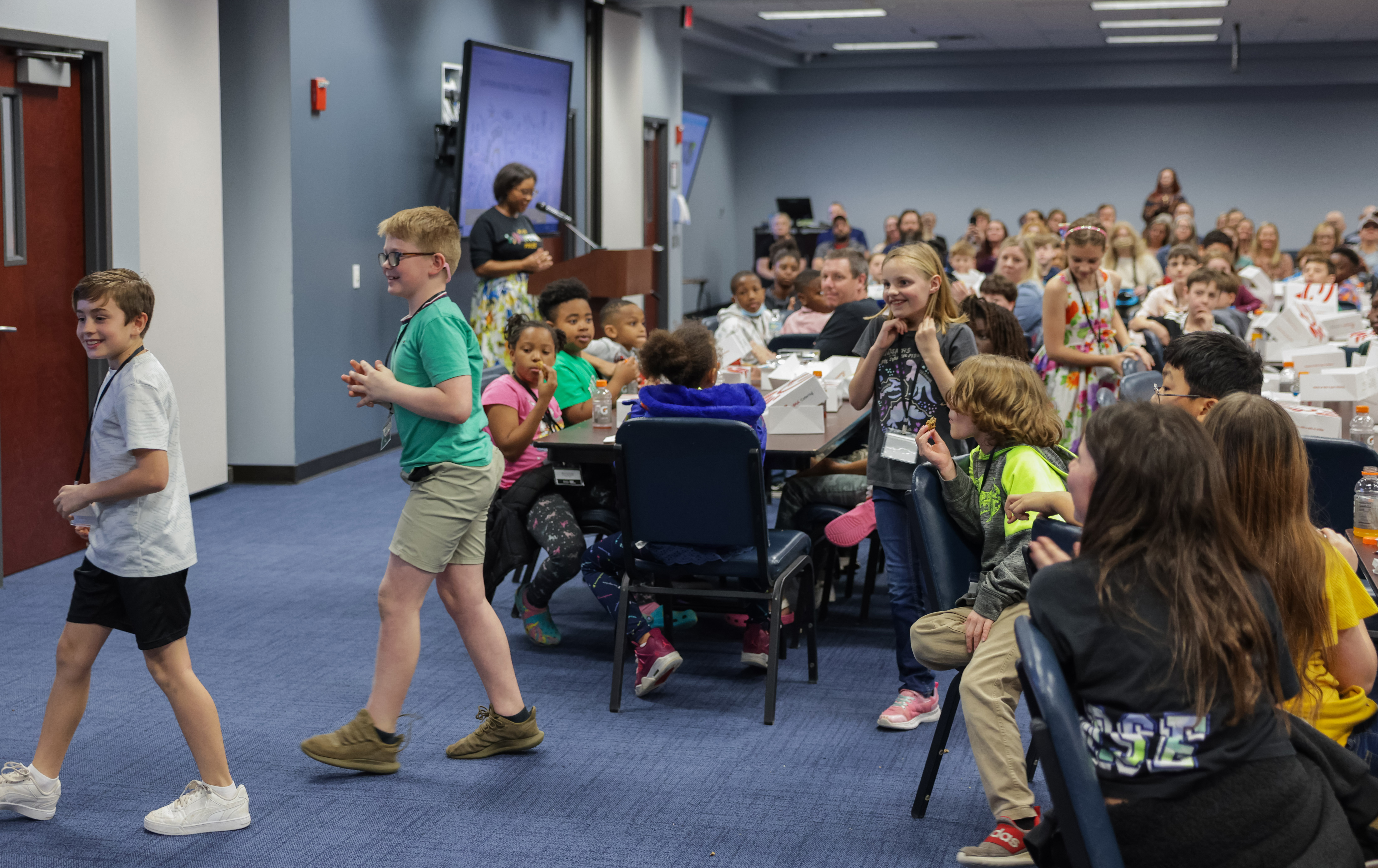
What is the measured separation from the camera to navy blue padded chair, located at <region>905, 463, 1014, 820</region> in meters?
2.93

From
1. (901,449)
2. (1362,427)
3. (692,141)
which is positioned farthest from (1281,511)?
(692,141)

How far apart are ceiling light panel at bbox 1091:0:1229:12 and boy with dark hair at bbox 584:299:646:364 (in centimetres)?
837


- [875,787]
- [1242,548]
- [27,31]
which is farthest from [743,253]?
[1242,548]

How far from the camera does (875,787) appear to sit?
10.7 feet

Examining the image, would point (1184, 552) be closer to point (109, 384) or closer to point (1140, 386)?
point (109, 384)

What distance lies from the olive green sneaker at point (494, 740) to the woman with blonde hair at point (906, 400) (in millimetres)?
1024

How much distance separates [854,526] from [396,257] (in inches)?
64.8

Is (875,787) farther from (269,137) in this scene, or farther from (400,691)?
(269,137)

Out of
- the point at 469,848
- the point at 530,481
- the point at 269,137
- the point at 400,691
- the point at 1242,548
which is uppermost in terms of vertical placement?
the point at 269,137

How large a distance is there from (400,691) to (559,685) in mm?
924

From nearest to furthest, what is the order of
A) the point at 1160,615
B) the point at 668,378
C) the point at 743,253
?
the point at 1160,615, the point at 668,378, the point at 743,253

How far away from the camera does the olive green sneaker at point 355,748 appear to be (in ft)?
10.5

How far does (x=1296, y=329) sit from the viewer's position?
5914 mm

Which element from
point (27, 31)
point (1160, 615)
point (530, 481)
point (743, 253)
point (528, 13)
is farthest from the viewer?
point (743, 253)
